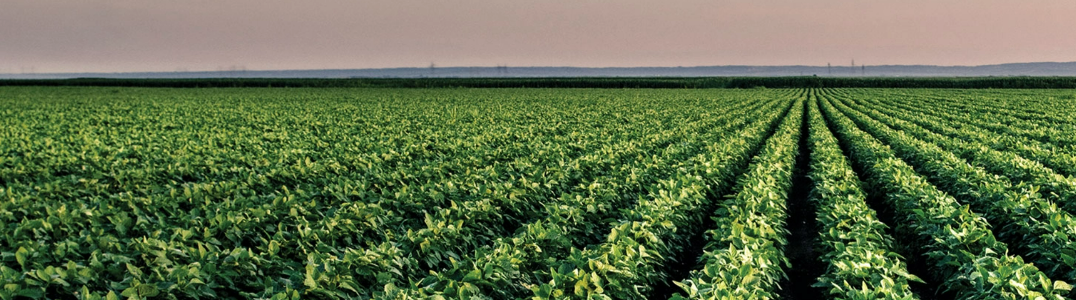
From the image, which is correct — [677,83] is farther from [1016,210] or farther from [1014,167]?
[1016,210]

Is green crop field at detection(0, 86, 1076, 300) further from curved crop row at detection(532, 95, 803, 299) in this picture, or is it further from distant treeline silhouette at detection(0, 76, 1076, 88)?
distant treeline silhouette at detection(0, 76, 1076, 88)

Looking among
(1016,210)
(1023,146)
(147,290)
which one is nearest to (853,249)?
(1016,210)

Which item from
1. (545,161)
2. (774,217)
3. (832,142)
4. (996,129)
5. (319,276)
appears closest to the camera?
(319,276)

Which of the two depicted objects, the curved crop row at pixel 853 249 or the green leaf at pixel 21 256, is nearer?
the curved crop row at pixel 853 249

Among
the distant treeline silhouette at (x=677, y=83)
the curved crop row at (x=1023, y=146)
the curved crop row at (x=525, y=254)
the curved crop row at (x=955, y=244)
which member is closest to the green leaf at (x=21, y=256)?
the curved crop row at (x=525, y=254)

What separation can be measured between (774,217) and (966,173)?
16.1ft

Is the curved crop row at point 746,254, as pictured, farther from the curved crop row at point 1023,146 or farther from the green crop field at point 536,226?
the curved crop row at point 1023,146

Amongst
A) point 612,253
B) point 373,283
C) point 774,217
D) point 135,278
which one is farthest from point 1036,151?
point 135,278

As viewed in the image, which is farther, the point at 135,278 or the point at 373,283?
the point at 373,283

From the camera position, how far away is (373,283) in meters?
5.28

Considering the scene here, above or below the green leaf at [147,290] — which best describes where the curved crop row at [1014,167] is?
above

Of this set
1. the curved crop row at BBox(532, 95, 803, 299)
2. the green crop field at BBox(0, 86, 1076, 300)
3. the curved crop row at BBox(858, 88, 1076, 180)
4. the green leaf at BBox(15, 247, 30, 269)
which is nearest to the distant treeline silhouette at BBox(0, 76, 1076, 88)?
the curved crop row at BBox(858, 88, 1076, 180)

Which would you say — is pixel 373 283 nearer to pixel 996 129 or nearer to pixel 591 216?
pixel 591 216

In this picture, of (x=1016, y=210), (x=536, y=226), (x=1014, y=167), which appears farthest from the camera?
(x=1014, y=167)
